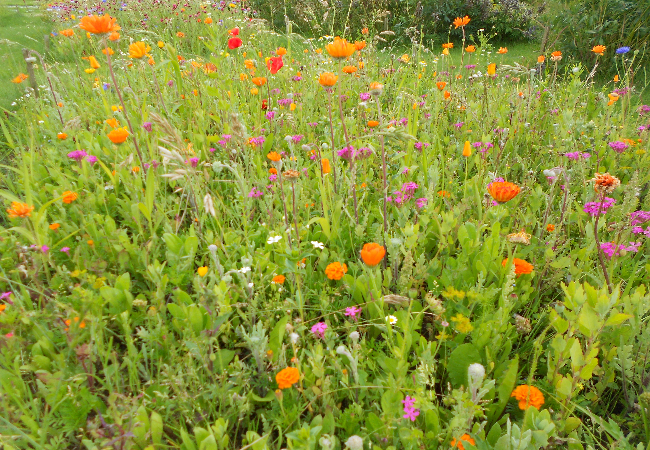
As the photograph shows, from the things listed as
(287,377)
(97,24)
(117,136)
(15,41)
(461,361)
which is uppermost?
(15,41)

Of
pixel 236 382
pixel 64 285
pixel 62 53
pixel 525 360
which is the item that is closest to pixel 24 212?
pixel 64 285

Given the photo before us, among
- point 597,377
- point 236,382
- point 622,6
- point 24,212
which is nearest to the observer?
point 236,382

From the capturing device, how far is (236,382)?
4.20ft

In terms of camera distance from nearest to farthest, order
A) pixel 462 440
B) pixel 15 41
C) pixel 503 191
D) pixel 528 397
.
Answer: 1. pixel 462 440
2. pixel 528 397
3. pixel 503 191
4. pixel 15 41

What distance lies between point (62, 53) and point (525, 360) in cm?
738

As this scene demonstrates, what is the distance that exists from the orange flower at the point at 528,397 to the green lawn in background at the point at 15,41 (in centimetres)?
414

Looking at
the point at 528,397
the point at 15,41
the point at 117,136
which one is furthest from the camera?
the point at 15,41

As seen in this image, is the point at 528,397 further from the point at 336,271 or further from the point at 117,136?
the point at 117,136

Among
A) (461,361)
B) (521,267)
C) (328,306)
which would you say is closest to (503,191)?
(521,267)

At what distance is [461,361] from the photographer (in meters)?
1.37

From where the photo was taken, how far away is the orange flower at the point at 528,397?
1.21 metres

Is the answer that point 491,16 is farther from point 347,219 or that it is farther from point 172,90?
point 347,219

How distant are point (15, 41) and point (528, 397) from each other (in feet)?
30.2

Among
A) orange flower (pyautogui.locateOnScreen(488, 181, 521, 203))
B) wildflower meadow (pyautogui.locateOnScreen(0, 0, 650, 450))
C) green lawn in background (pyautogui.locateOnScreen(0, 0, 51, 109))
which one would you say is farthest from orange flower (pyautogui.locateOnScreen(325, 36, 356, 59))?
green lawn in background (pyautogui.locateOnScreen(0, 0, 51, 109))
